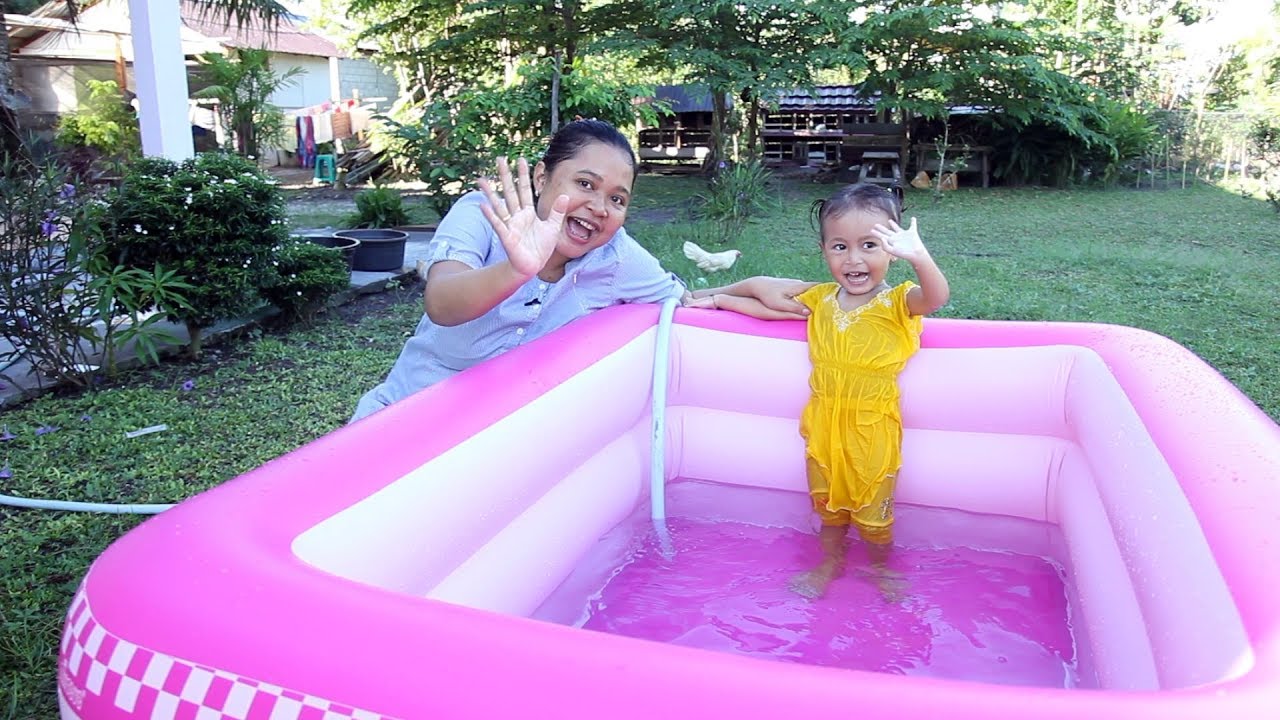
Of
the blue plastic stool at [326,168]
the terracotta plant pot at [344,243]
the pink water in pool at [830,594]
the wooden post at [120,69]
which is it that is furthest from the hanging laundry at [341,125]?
the pink water in pool at [830,594]

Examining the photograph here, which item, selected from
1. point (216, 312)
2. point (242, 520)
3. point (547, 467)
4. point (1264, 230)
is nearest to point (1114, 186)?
point (1264, 230)

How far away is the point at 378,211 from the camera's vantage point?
28.3ft

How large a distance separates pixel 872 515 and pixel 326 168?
14.1 m

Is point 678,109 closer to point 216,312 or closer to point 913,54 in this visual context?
point 913,54

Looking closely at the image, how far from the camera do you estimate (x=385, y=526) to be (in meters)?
1.53

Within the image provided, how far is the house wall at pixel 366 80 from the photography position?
22.4m

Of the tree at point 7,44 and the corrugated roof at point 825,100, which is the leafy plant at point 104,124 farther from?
the corrugated roof at point 825,100

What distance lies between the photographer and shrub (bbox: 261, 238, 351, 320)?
195 inches

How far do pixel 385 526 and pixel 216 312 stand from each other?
334cm

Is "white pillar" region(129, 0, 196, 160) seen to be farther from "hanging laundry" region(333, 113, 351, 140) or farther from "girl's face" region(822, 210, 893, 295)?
"hanging laundry" region(333, 113, 351, 140)

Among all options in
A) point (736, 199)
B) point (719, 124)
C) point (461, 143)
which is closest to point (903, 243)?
point (461, 143)

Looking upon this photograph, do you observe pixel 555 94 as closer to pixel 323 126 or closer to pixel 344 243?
pixel 344 243

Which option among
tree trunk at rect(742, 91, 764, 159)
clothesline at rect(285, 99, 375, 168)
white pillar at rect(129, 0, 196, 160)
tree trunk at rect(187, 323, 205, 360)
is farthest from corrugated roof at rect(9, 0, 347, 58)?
tree trunk at rect(187, 323, 205, 360)

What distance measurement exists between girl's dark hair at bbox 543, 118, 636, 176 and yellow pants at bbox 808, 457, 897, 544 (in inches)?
43.0
